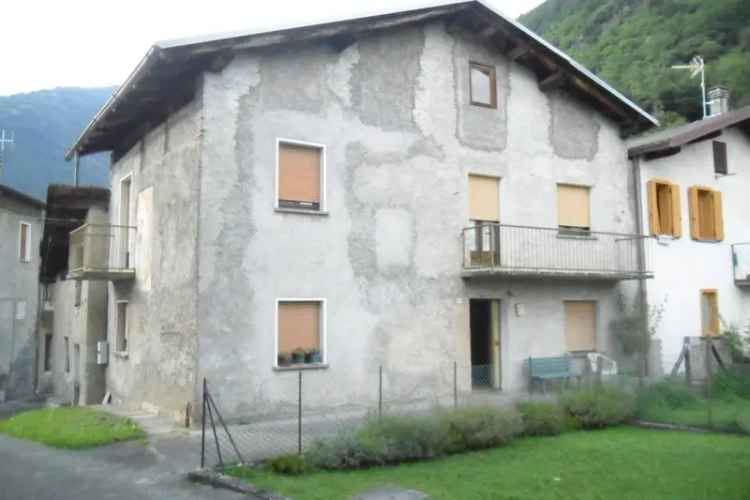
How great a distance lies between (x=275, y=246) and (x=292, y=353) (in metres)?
2.06

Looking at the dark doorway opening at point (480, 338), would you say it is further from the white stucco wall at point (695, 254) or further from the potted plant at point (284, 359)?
the potted plant at point (284, 359)

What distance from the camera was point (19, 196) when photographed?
29938 millimetres

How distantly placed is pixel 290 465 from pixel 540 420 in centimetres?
437

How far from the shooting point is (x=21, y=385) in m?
30.0

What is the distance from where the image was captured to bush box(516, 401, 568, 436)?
11031 mm

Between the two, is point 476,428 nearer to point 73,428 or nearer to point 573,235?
point 73,428

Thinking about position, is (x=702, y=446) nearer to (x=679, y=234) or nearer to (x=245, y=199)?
(x=245, y=199)

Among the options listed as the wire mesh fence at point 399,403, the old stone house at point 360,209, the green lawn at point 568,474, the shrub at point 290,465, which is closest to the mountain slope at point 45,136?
the old stone house at point 360,209

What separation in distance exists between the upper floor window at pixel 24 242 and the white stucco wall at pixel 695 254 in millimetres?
25367

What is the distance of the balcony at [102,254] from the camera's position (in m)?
15.7

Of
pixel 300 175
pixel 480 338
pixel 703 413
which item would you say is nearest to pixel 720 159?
pixel 480 338

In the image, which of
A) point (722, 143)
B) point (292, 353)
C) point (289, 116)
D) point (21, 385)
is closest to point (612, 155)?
point (722, 143)

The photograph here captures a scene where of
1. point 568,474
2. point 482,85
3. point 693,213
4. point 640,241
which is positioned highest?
point 482,85

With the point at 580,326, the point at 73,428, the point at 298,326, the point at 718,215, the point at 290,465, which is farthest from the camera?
the point at 718,215
